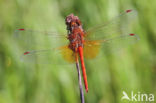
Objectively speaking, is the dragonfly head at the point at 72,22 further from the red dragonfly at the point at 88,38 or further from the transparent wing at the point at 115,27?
the transparent wing at the point at 115,27

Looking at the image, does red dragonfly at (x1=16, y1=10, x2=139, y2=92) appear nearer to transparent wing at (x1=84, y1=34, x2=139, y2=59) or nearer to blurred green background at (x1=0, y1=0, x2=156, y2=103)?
transparent wing at (x1=84, y1=34, x2=139, y2=59)

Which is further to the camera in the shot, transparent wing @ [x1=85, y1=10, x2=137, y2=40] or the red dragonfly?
transparent wing @ [x1=85, y1=10, x2=137, y2=40]

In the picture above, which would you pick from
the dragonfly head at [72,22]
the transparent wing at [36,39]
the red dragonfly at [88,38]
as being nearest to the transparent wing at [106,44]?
the red dragonfly at [88,38]

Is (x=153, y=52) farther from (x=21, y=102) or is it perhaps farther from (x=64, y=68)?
(x=21, y=102)

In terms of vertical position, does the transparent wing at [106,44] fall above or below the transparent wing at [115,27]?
below

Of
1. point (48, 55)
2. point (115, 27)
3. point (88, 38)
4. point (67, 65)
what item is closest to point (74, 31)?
point (88, 38)

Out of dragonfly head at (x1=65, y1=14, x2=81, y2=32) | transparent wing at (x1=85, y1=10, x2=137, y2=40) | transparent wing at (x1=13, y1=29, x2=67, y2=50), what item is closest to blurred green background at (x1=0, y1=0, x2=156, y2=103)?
transparent wing at (x1=13, y1=29, x2=67, y2=50)

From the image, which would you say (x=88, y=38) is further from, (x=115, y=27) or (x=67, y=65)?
(x=67, y=65)

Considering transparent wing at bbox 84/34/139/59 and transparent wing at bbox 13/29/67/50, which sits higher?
transparent wing at bbox 13/29/67/50
